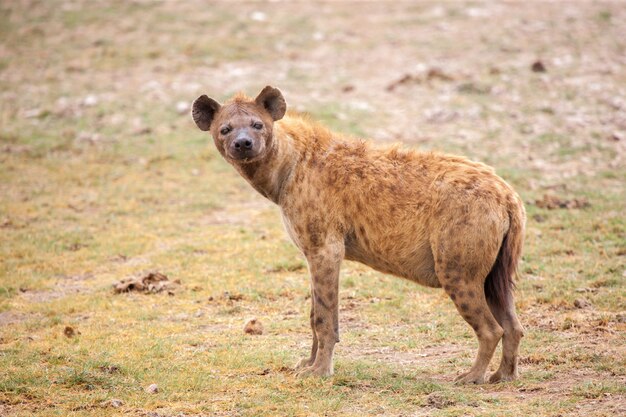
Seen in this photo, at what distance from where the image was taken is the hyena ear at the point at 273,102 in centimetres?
604

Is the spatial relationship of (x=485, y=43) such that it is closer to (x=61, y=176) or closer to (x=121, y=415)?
(x=61, y=176)

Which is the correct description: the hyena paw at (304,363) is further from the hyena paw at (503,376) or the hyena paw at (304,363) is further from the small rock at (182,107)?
the small rock at (182,107)

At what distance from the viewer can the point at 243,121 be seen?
592cm

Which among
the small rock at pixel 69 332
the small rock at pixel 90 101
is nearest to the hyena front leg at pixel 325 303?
the small rock at pixel 69 332

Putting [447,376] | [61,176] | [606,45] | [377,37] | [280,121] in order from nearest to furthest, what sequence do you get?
1. [447,376]
2. [280,121]
3. [61,176]
4. [606,45]
5. [377,37]

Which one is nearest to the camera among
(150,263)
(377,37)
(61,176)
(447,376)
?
(447,376)

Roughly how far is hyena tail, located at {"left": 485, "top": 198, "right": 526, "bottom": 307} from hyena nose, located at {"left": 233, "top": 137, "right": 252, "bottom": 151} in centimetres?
165

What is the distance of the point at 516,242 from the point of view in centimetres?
550

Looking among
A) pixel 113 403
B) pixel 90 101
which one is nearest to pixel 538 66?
pixel 90 101

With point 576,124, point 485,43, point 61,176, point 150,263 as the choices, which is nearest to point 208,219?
point 150,263

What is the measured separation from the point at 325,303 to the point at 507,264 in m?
1.16

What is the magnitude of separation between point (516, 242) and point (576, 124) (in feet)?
23.8

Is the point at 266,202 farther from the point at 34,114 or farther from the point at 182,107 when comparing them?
the point at 34,114

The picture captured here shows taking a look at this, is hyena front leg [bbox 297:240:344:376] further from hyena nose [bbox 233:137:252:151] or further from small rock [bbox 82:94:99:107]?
small rock [bbox 82:94:99:107]
